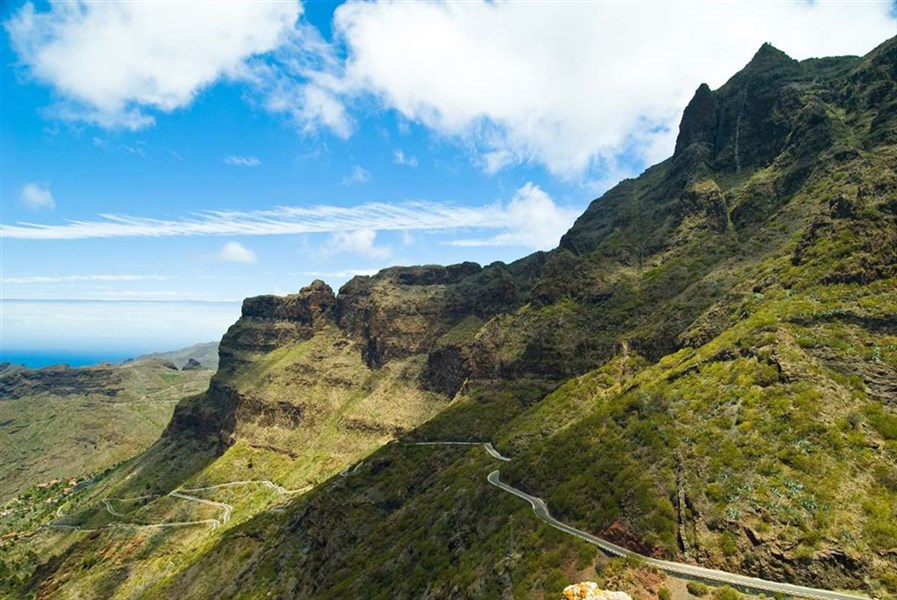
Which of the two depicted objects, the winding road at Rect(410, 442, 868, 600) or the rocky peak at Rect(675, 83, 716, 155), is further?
the rocky peak at Rect(675, 83, 716, 155)

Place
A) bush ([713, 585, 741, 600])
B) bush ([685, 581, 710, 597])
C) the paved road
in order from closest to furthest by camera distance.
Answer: the paved road < bush ([713, 585, 741, 600]) < bush ([685, 581, 710, 597])

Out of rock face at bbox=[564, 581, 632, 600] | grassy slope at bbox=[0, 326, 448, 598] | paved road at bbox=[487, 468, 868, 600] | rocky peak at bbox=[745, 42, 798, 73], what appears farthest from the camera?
rocky peak at bbox=[745, 42, 798, 73]

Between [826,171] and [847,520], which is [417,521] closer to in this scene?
[847,520]

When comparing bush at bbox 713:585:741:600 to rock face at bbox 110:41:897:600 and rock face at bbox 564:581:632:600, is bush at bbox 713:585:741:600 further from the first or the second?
rock face at bbox 564:581:632:600

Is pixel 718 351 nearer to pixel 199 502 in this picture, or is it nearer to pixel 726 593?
pixel 726 593

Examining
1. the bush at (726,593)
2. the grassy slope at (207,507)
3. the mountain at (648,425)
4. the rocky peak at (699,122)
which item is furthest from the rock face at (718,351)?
the grassy slope at (207,507)

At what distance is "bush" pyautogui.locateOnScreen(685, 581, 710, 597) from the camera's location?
38.2 metres

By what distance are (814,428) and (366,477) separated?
324ft

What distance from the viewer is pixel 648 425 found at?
206 ft

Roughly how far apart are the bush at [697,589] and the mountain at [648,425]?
8.91 feet

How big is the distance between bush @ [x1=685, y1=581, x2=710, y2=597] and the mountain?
272cm

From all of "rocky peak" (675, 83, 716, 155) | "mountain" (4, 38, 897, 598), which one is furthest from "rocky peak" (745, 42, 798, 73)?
"rocky peak" (675, 83, 716, 155)

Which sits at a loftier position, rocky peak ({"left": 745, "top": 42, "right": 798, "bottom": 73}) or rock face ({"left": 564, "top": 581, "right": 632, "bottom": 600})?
rocky peak ({"left": 745, "top": 42, "right": 798, "bottom": 73})

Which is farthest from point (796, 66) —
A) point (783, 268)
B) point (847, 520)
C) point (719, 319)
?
point (847, 520)
